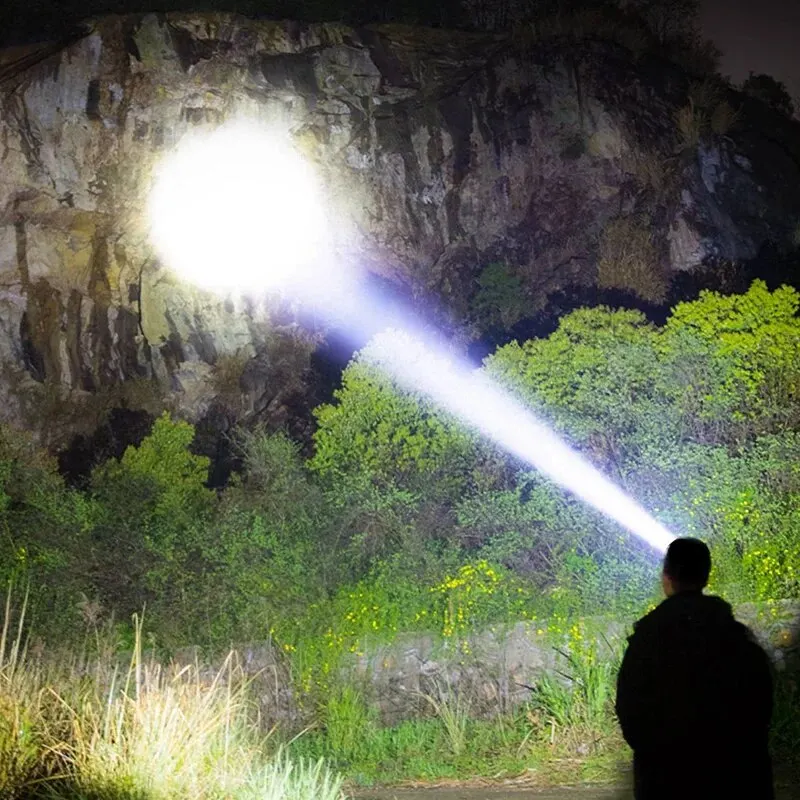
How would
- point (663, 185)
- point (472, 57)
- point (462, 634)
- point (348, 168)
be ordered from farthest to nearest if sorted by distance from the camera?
point (472, 57)
point (348, 168)
point (663, 185)
point (462, 634)

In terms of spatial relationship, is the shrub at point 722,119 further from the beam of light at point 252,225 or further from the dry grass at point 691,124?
the beam of light at point 252,225

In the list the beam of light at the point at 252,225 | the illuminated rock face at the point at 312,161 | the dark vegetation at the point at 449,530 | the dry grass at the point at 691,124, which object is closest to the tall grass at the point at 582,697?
the dark vegetation at the point at 449,530

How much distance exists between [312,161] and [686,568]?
26051 mm

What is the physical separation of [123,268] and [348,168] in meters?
7.43

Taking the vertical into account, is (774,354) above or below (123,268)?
below

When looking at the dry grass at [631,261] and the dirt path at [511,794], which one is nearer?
the dirt path at [511,794]

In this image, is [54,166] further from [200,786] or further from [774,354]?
[200,786]

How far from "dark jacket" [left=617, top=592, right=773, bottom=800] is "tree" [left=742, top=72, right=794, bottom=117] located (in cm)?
3112

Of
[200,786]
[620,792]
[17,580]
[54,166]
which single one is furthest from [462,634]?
[54,166]

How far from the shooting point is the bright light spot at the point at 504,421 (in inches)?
459

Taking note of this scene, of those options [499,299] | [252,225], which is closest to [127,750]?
[499,299]

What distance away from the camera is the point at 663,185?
26516 mm

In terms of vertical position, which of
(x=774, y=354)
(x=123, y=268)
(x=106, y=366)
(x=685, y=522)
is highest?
(x=123, y=268)

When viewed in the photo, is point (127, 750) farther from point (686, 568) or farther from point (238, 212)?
point (238, 212)
